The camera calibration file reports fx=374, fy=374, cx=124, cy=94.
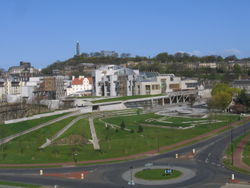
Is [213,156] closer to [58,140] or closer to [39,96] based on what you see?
[58,140]

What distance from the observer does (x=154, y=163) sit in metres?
53.5

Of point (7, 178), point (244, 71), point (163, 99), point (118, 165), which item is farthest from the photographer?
point (244, 71)

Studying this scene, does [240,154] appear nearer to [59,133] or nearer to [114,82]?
[59,133]

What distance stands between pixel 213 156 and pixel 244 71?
146 meters

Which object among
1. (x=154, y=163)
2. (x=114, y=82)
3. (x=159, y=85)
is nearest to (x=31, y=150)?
→ (x=154, y=163)

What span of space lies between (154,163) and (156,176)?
24.0 ft

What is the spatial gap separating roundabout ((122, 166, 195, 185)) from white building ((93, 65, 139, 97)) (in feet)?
275

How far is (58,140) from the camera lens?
237 ft

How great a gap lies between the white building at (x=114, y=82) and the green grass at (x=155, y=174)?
8543cm

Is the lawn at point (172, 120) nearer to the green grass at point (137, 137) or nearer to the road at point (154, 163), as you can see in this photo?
the green grass at point (137, 137)

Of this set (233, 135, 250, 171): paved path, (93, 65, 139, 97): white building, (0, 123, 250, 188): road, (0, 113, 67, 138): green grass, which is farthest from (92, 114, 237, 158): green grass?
(93, 65, 139, 97): white building

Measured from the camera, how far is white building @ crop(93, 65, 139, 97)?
5261 inches

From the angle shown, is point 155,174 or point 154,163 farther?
point 154,163

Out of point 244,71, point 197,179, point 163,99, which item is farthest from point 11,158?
point 244,71
